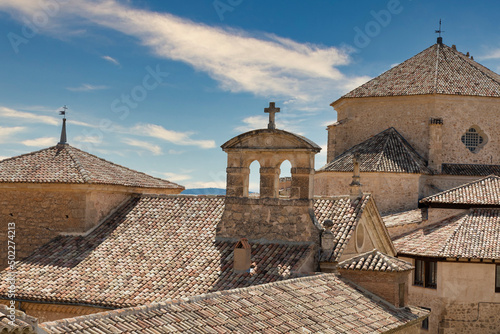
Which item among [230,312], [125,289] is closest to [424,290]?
[125,289]

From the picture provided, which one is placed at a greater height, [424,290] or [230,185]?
[230,185]

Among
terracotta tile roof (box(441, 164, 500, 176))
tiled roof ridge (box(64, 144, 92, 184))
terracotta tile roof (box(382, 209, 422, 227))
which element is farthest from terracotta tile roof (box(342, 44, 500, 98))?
tiled roof ridge (box(64, 144, 92, 184))

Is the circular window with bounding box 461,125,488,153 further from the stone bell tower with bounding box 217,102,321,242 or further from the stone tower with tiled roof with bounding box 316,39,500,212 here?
the stone bell tower with bounding box 217,102,321,242

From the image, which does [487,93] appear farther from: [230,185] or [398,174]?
[230,185]

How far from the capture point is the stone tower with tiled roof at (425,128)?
27844mm

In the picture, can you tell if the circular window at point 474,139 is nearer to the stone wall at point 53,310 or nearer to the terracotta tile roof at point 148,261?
the terracotta tile roof at point 148,261

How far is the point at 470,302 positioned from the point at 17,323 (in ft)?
59.0

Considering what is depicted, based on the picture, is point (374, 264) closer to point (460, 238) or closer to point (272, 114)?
point (272, 114)

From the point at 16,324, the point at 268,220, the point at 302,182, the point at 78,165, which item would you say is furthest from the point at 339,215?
the point at 16,324

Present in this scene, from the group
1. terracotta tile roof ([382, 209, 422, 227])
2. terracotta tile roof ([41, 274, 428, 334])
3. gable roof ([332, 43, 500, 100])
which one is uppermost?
gable roof ([332, 43, 500, 100])

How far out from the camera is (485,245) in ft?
64.9

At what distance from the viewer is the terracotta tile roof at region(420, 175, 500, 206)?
22.3 m

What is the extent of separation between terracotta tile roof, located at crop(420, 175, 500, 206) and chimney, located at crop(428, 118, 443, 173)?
5.22 m

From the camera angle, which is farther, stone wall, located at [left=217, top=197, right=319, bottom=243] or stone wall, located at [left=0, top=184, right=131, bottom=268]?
stone wall, located at [left=0, top=184, right=131, bottom=268]
